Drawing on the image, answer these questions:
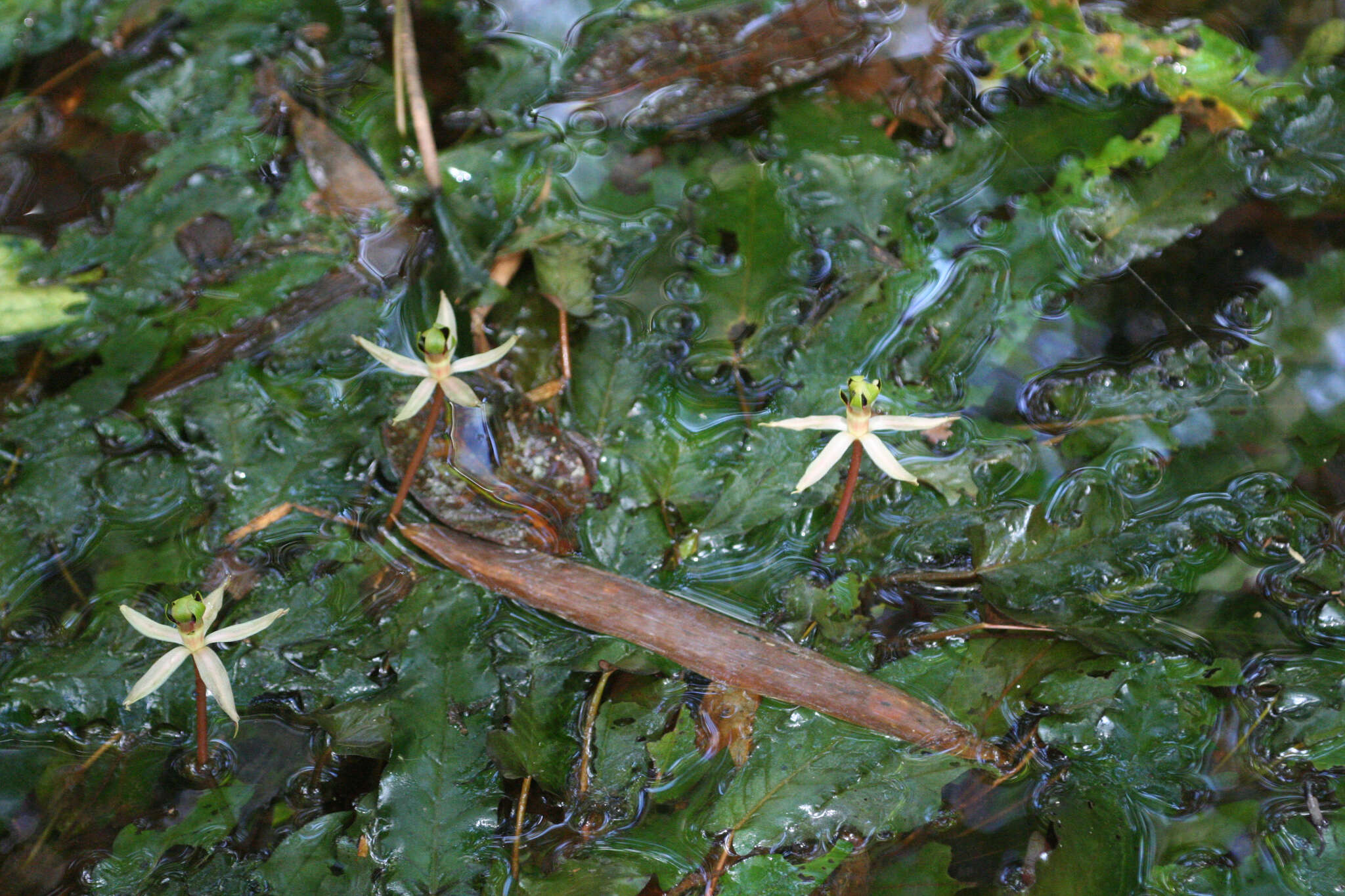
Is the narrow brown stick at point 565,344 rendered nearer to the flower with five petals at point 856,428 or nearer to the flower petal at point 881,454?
the flower with five petals at point 856,428

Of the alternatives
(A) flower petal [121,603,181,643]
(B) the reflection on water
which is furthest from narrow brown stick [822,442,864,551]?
(A) flower petal [121,603,181,643]

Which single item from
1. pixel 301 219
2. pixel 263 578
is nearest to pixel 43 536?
pixel 263 578

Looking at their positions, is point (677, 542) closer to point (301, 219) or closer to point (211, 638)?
point (211, 638)

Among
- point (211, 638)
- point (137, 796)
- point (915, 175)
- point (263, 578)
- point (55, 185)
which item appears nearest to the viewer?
point (211, 638)

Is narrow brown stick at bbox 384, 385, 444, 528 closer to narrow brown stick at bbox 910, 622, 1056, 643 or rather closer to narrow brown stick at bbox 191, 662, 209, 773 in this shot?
narrow brown stick at bbox 191, 662, 209, 773

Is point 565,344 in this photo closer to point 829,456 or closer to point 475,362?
point 475,362

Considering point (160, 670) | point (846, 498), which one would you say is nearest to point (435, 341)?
point (160, 670)
